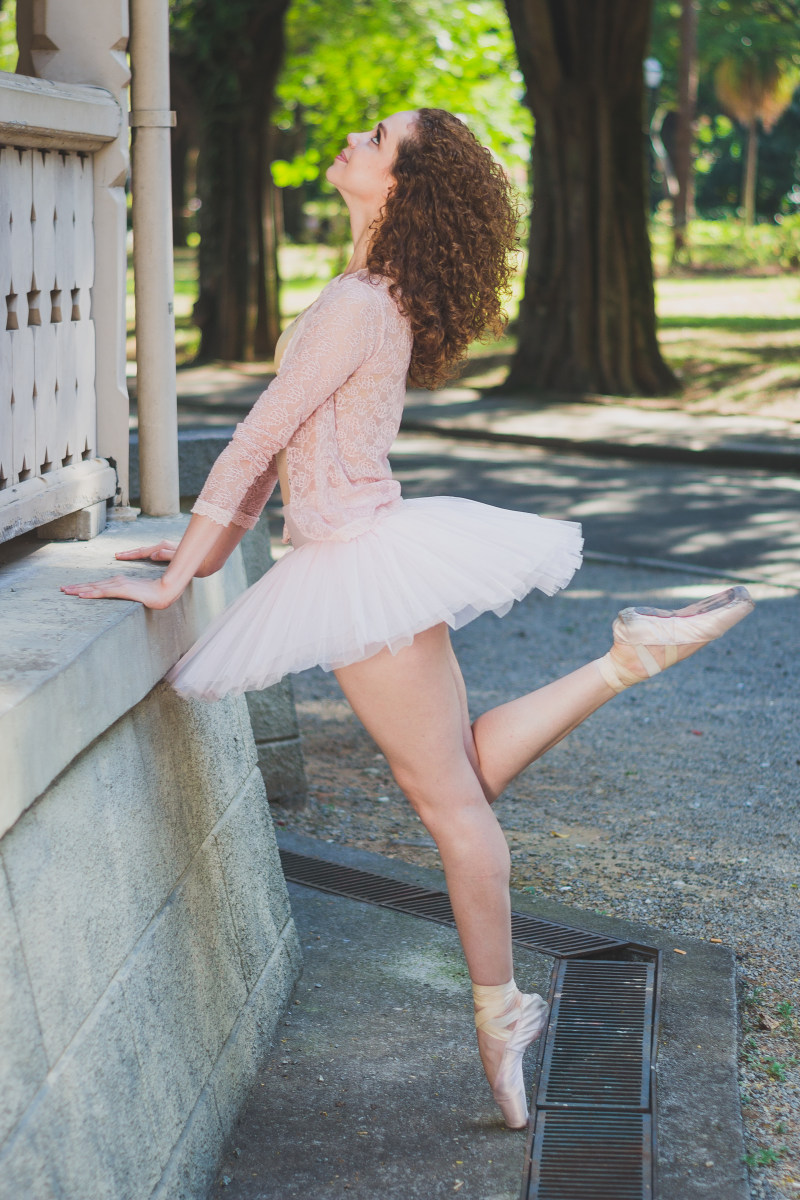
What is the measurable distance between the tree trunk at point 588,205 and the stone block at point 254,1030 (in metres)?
13.9

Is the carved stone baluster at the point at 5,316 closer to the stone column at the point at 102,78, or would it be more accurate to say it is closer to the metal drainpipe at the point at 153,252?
the stone column at the point at 102,78

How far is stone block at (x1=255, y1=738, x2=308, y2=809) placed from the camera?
5156 millimetres

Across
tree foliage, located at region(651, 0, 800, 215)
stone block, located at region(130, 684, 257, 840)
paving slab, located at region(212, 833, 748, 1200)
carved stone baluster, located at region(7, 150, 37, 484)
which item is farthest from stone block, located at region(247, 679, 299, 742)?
tree foliage, located at region(651, 0, 800, 215)

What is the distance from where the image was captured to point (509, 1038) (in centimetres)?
295

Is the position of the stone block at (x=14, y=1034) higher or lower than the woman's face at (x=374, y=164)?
lower

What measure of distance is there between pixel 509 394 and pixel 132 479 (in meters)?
13.0

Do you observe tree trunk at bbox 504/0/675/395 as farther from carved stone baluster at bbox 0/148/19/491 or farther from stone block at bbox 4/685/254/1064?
stone block at bbox 4/685/254/1064

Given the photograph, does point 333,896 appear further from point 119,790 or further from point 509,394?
point 509,394

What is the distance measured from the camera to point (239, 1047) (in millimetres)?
3088

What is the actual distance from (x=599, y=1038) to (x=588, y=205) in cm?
1429

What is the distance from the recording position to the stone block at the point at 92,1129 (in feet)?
6.59

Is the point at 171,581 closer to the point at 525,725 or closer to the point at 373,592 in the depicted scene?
the point at 373,592

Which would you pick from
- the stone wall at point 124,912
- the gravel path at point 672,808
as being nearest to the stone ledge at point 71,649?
the stone wall at point 124,912

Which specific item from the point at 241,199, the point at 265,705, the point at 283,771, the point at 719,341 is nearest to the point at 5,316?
the point at 265,705
